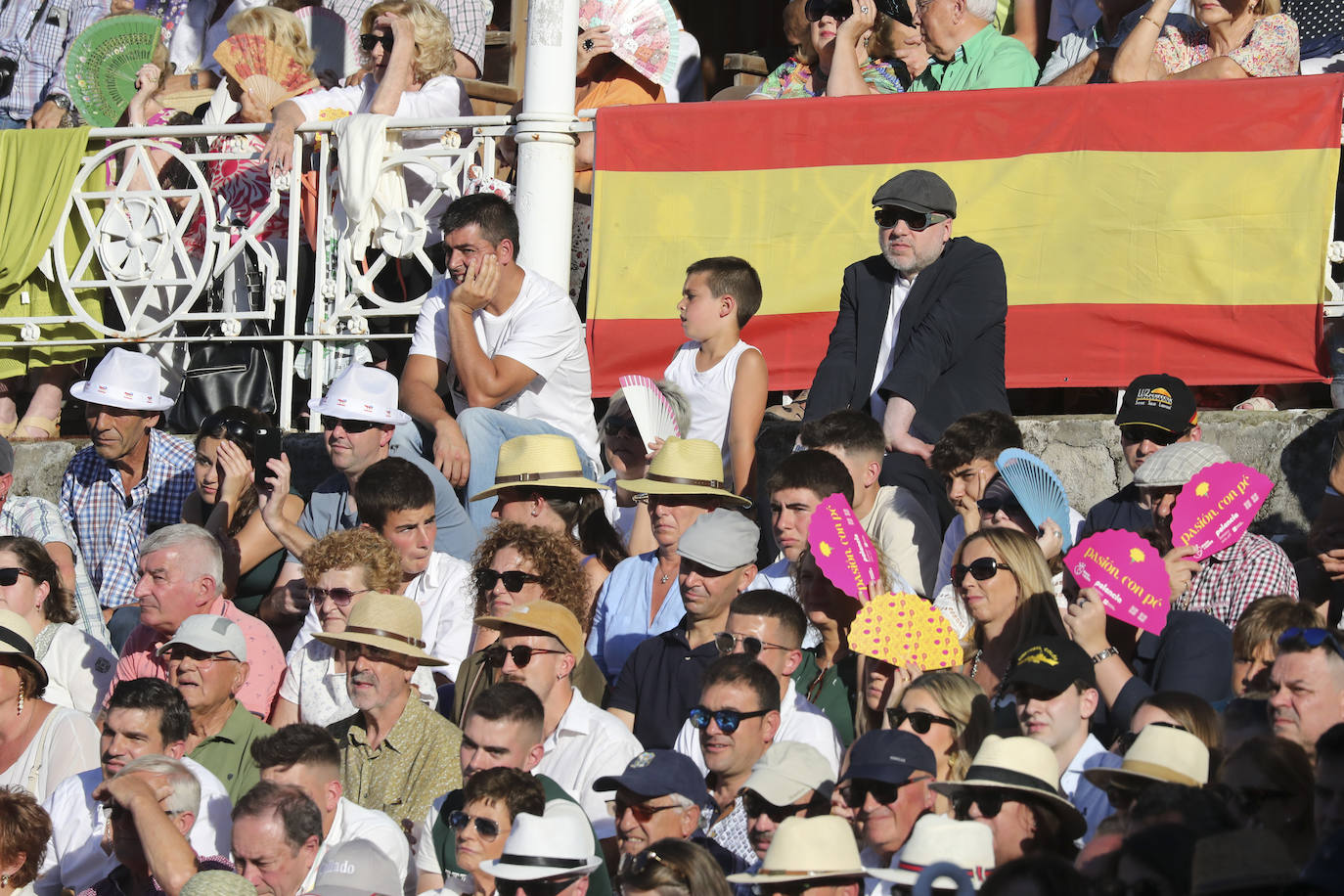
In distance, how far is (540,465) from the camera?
748 centimetres

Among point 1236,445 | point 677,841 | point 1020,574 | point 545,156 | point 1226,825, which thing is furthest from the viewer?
point 545,156

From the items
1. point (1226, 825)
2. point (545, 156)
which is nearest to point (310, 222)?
point (545, 156)

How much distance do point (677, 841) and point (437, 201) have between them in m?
5.03

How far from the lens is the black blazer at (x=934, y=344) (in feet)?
24.1

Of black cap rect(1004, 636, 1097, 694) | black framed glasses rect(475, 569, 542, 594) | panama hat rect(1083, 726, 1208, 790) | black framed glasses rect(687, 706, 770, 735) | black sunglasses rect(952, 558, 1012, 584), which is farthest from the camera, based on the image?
black framed glasses rect(475, 569, 542, 594)

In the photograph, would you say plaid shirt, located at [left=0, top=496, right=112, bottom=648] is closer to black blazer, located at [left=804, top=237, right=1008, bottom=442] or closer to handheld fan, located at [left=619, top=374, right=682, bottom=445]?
handheld fan, located at [left=619, top=374, right=682, bottom=445]

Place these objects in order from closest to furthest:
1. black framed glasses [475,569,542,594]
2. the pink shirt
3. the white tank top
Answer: black framed glasses [475,569,542,594] < the pink shirt < the white tank top

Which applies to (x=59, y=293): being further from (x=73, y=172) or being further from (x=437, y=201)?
(x=437, y=201)

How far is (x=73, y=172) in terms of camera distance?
32.9 ft

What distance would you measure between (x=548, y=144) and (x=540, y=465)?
2061 millimetres

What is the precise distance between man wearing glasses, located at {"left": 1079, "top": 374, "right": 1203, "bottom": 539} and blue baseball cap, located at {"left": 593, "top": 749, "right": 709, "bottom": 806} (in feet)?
6.54

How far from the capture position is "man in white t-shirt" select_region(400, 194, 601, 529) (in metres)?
8.06

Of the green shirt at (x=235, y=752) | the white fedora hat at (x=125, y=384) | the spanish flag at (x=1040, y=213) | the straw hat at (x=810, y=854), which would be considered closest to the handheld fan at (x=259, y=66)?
the white fedora hat at (x=125, y=384)

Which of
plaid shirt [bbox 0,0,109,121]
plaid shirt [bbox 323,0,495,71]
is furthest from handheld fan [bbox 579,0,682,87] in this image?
plaid shirt [bbox 0,0,109,121]
